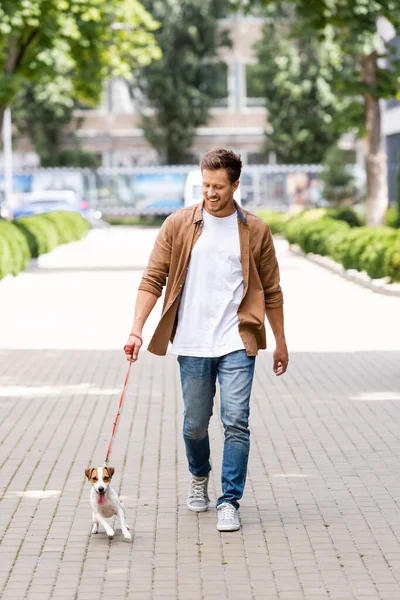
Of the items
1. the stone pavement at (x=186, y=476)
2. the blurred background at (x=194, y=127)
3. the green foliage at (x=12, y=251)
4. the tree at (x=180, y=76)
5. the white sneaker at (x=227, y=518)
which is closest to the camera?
the stone pavement at (x=186, y=476)

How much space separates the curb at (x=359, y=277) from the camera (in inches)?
863

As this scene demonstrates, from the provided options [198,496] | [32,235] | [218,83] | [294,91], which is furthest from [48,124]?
[198,496]

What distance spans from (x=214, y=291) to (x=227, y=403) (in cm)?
54

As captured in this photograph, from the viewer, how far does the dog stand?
6367mm

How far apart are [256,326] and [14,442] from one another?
312 cm

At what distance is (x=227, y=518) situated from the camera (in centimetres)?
670

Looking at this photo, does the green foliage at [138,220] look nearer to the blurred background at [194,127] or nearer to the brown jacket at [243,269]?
the blurred background at [194,127]

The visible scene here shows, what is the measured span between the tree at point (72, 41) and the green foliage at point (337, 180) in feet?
41.9

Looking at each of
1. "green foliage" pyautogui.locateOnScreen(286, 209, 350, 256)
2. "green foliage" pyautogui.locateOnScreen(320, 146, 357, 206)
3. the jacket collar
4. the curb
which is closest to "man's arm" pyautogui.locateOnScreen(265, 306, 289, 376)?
the jacket collar

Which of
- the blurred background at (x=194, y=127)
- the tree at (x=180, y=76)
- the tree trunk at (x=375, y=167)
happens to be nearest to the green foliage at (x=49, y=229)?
the blurred background at (x=194, y=127)

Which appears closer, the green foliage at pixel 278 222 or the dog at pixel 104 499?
the dog at pixel 104 499

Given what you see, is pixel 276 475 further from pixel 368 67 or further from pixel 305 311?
pixel 368 67

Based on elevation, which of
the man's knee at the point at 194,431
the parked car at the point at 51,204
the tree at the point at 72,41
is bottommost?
the parked car at the point at 51,204

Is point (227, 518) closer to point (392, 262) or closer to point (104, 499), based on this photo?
point (104, 499)
